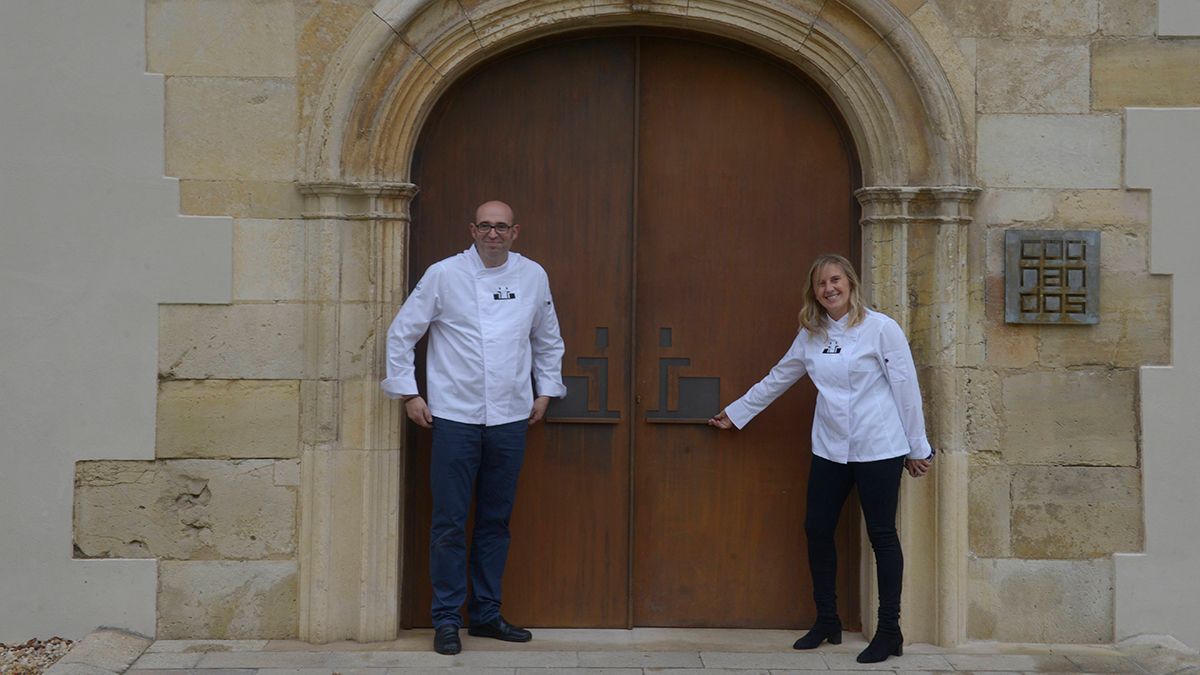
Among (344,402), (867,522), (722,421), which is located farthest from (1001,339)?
(344,402)

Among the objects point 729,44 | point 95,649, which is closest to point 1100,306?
point 729,44

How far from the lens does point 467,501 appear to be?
4.50 metres

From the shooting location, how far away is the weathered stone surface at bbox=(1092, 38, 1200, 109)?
181 inches

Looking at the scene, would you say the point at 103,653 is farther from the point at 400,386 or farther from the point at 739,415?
the point at 739,415

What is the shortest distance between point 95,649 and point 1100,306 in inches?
153

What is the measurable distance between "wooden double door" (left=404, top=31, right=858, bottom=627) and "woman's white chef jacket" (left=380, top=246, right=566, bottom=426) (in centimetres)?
36

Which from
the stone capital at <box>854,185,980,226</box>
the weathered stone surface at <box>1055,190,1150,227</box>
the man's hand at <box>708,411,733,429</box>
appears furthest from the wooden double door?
the weathered stone surface at <box>1055,190,1150,227</box>

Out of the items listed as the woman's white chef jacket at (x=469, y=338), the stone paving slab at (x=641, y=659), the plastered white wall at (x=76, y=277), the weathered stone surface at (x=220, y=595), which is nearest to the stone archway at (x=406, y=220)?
the weathered stone surface at (x=220, y=595)

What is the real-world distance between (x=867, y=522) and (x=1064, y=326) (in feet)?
3.52

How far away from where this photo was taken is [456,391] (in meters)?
4.44

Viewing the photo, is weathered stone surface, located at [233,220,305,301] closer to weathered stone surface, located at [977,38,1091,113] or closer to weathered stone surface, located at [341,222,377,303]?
weathered stone surface, located at [341,222,377,303]

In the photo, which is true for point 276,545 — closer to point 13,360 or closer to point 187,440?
point 187,440

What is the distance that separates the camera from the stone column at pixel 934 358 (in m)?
4.55

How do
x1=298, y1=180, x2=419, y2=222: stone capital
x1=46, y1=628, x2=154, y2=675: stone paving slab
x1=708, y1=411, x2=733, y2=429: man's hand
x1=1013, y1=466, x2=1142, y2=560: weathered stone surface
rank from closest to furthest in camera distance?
1. x1=46, y1=628, x2=154, y2=675: stone paving slab
2. x1=298, y1=180, x2=419, y2=222: stone capital
3. x1=1013, y1=466, x2=1142, y2=560: weathered stone surface
4. x1=708, y1=411, x2=733, y2=429: man's hand
